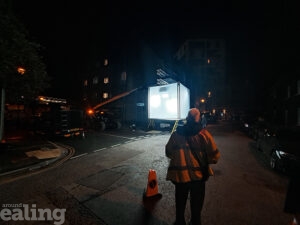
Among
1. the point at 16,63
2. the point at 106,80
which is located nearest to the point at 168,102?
the point at 16,63

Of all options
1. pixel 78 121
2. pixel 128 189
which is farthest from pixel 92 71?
pixel 128 189

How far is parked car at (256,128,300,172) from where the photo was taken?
547 cm

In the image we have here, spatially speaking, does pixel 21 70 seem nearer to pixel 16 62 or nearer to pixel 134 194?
pixel 16 62

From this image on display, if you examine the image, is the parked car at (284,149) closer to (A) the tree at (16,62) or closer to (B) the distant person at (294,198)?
(B) the distant person at (294,198)

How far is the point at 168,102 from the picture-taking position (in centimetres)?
1436

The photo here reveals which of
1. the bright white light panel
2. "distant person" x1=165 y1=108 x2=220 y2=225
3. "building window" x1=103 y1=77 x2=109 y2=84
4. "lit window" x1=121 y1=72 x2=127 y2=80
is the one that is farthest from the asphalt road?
"building window" x1=103 y1=77 x2=109 y2=84

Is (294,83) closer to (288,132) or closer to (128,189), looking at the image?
(288,132)

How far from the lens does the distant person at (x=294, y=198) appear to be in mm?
1769

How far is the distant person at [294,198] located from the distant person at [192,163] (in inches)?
43.7

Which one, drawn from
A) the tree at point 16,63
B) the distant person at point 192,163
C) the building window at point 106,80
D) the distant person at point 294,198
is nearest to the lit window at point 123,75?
the building window at point 106,80

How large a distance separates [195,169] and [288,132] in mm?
6006

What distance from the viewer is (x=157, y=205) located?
3914mm

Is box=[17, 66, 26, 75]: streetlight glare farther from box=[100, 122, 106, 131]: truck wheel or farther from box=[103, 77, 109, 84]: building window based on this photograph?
box=[103, 77, 109, 84]: building window

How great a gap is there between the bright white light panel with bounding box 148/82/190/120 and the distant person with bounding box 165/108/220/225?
10520mm
